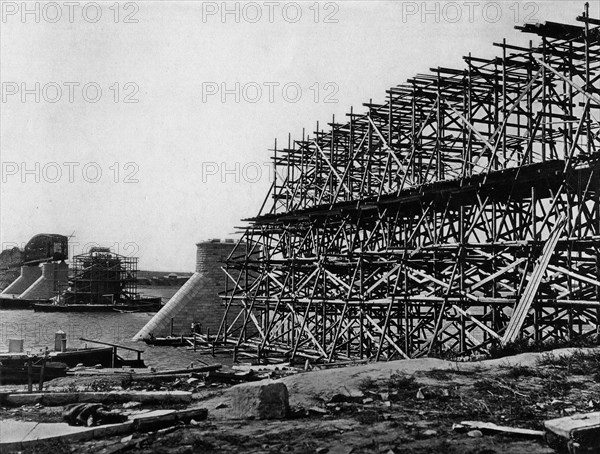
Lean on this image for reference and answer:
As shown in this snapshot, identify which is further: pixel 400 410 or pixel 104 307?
pixel 104 307

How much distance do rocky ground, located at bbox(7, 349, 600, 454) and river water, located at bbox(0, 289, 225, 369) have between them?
67.8 feet

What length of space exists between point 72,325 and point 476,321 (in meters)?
61.5

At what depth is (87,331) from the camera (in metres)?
65.4

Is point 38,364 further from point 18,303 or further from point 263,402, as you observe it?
point 18,303

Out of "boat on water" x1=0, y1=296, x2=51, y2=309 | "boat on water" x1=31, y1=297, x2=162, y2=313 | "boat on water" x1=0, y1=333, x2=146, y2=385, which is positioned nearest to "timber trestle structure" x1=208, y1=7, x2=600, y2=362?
"boat on water" x1=0, y1=333, x2=146, y2=385

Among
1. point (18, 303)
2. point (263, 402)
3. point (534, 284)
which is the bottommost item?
point (18, 303)

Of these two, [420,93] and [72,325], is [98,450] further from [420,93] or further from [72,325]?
[72,325]

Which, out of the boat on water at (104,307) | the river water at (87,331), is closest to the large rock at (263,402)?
the river water at (87,331)

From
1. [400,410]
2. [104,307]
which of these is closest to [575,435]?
[400,410]

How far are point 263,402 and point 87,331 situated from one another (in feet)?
195

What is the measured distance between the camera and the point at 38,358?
907 inches

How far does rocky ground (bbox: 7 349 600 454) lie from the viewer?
27.7ft

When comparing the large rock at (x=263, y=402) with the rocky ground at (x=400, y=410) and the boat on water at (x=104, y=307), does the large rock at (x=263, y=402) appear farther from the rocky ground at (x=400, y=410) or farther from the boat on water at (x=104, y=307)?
the boat on water at (x=104, y=307)

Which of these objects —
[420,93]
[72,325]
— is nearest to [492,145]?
[420,93]
